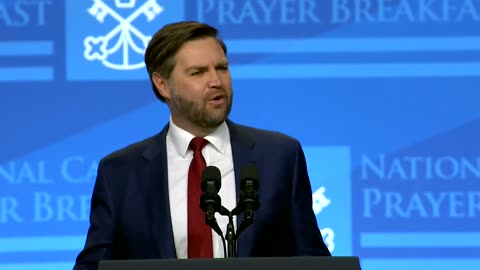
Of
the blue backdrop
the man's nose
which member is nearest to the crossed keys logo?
the blue backdrop

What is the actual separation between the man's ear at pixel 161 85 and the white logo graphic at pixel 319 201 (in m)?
1.45

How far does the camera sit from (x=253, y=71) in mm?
4855

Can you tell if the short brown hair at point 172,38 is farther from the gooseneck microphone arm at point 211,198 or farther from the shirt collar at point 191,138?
the gooseneck microphone arm at point 211,198

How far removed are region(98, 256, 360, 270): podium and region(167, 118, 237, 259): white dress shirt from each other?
693mm

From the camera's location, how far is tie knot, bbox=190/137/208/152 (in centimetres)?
339

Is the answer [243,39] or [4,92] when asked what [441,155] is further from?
[4,92]

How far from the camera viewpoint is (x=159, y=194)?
3.33 metres

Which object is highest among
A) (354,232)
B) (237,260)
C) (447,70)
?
(447,70)

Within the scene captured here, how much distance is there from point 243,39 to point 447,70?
0.90m

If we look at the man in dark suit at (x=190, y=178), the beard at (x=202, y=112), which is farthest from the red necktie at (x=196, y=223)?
the beard at (x=202, y=112)

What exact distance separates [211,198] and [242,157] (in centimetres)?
66

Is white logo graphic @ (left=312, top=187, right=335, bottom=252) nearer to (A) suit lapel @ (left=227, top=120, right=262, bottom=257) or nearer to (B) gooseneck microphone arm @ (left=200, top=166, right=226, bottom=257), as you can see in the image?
(A) suit lapel @ (left=227, top=120, right=262, bottom=257)

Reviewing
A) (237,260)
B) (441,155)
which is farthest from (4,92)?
(237,260)

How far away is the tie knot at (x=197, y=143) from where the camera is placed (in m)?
3.39
